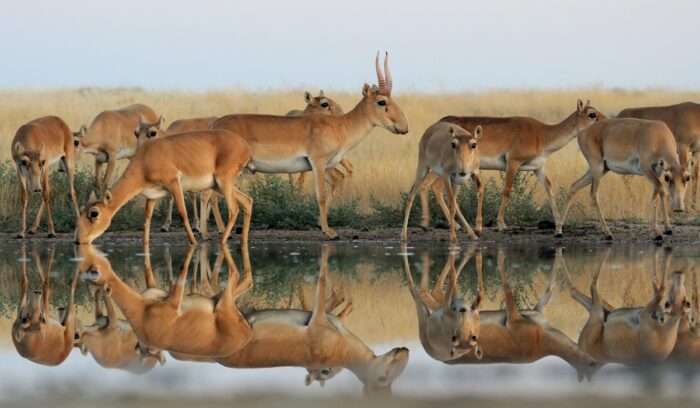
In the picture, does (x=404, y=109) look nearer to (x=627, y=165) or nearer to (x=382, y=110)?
(x=382, y=110)

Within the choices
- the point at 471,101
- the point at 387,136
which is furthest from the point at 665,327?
the point at 471,101

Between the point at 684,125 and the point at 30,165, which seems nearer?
the point at 30,165

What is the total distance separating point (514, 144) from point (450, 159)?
8.98 ft

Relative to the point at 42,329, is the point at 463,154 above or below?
above

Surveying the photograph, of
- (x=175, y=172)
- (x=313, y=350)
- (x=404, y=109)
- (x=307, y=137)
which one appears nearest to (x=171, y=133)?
(x=307, y=137)

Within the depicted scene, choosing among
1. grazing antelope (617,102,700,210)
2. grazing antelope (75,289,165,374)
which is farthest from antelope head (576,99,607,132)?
grazing antelope (75,289,165,374)

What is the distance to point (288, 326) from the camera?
1112cm

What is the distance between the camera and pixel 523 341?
10461 millimetres

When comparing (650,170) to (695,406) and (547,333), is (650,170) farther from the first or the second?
(695,406)

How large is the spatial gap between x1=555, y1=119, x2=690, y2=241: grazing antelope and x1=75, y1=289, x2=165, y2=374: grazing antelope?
32.7ft

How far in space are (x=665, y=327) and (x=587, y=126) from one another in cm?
1118

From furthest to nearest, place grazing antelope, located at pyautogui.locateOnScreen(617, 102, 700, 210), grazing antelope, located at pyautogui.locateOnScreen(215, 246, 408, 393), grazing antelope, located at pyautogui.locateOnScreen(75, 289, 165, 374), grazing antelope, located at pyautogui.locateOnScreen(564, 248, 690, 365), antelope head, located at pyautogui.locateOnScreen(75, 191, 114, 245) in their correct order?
grazing antelope, located at pyautogui.locateOnScreen(617, 102, 700, 210), antelope head, located at pyautogui.locateOnScreen(75, 191, 114, 245), grazing antelope, located at pyautogui.locateOnScreen(564, 248, 690, 365), grazing antelope, located at pyautogui.locateOnScreen(75, 289, 165, 374), grazing antelope, located at pyautogui.locateOnScreen(215, 246, 408, 393)

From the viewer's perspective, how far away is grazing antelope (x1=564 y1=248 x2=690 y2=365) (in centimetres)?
988

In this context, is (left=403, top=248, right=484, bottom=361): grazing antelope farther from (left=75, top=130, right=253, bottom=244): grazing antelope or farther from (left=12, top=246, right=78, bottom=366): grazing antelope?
(left=75, top=130, right=253, bottom=244): grazing antelope
